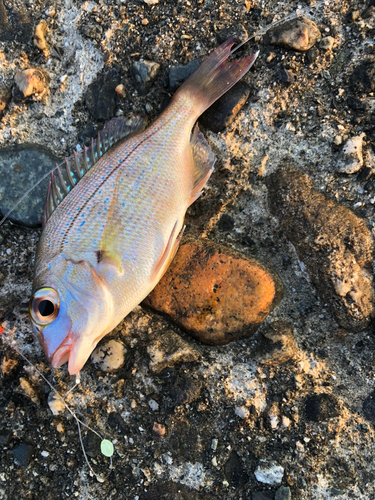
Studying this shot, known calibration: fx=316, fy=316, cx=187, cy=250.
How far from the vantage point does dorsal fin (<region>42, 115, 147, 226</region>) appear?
2.38 metres

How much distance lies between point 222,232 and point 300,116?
44.2 inches

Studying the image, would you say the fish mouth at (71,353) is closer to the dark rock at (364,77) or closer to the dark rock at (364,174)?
the dark rock at (364,174)

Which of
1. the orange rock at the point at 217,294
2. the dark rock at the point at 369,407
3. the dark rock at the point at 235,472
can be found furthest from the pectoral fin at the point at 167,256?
the dark rock at the point at 369,407

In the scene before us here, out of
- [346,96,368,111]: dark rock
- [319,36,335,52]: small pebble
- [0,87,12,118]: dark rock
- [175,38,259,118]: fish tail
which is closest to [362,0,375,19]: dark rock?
[319,36,335,52]: small pebble

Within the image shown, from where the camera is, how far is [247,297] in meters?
2.33

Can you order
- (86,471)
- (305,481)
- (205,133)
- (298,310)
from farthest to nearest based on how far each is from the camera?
1. (205,133)
2. (298,310)
3. (86,471)
4. (305,481)

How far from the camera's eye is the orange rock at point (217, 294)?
2.33 meters

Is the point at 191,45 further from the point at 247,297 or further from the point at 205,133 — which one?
the point at 247,297

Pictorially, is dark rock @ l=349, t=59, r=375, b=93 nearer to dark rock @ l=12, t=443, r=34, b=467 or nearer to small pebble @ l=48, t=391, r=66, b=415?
small pebble @ l=48, t=391, r=66, b=415

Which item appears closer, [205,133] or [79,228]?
[79,228]

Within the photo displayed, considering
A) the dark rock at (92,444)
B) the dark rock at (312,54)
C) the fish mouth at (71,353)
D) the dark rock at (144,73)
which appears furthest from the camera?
the dark rock at (144,73)

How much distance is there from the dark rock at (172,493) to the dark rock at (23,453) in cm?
87

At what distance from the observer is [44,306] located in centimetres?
198

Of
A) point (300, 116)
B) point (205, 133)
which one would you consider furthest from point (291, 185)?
point (205, 133)
